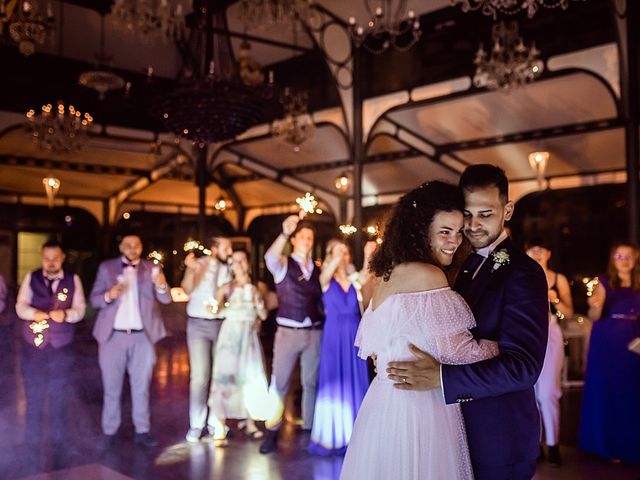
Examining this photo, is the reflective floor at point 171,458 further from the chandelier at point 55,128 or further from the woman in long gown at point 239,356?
the chandelier at point 55,128

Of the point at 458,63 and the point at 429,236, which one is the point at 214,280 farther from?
the point at 458,63

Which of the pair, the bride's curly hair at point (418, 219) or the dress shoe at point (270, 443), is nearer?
the bride's curly hair at point (418, 219)

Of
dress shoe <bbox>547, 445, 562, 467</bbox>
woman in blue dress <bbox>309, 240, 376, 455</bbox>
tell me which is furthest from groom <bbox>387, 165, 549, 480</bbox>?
dress shoe <bbox>547, 445, 562, 467</bbox>

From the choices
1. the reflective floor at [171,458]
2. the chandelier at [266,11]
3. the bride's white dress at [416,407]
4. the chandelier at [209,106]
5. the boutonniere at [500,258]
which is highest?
the chandelier at [266,11]

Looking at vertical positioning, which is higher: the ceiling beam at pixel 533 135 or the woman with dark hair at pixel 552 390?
the ceiling beam at pixel 533 135

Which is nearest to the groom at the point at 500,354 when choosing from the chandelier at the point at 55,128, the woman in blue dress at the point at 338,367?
the woman in blue dress at the point at 338,367

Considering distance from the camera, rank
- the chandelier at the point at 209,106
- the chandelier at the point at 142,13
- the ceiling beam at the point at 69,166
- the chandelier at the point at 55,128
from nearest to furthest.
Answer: the chandelier at the point at 209,106, the chandelier at the point at 142,13, the chandelier at the point at 55,128, the ceiling beam at the point at 69,166

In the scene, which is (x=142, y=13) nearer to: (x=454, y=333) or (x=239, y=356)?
(x=239, y=356)

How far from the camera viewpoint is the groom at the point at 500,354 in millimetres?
1721

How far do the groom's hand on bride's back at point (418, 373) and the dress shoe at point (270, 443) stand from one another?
292cm

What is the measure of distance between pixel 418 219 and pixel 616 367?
10.6 feet

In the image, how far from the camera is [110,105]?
11.4m

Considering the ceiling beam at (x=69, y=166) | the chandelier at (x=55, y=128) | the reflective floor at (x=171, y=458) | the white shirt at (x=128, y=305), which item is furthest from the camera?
the ceiling beam at (x=69, y=166)

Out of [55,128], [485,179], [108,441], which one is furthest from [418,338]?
[55,128]
